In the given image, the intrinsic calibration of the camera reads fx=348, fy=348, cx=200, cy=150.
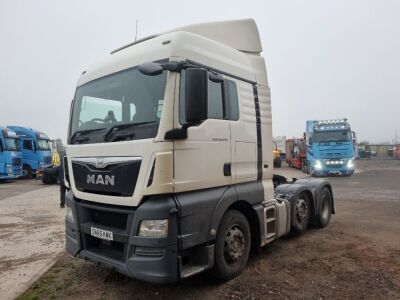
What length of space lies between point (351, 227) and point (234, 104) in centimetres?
425

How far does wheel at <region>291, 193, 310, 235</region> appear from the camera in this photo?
20.2 feet

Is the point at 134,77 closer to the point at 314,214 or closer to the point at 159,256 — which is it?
the point at 159,256

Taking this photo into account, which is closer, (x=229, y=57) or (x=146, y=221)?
(x=146, y=221)

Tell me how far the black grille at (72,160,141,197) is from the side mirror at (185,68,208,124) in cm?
76

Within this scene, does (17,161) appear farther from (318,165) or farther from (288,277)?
(288,277)

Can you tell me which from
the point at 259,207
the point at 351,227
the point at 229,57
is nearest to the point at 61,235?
Answer: the point at 259,207

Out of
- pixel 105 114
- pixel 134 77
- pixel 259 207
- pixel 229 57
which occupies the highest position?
pixel 229 57

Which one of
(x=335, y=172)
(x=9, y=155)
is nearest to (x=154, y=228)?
(x=335, y=172)

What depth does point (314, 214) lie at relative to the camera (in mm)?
6805

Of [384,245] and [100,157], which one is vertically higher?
[100,157]

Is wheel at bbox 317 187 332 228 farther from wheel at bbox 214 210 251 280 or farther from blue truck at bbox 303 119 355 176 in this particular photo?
blue truck at bbox 303 119 355 176

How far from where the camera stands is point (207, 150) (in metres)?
4.03

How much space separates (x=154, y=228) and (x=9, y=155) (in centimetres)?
2115

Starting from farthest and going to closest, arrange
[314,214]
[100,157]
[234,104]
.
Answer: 1. [314,214]
2. [234,104]
3. [100,157]
